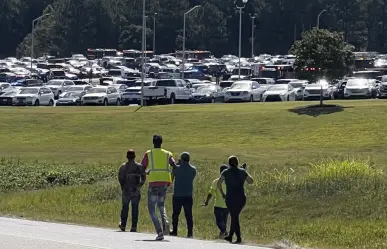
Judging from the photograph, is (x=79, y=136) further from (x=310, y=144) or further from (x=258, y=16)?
(x=258, y=16)

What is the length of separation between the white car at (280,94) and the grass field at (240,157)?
6.33 m

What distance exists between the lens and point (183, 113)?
54.6 metres

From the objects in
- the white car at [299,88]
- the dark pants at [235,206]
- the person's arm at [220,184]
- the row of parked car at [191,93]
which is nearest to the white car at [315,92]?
the row of parked car at [191,93]

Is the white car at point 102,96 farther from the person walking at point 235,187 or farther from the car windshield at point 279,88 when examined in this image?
the person walking at point 235,187

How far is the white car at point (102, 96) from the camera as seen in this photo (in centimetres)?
6725

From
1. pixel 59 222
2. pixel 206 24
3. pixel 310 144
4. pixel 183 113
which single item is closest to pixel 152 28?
pixel 206 24

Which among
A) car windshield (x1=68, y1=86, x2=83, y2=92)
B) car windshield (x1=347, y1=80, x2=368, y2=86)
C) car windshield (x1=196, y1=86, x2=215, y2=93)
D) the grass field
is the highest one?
car windshield (x1=347, y1=80, x2=368, y2=86)

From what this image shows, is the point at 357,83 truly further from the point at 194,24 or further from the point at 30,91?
the point at 194,24

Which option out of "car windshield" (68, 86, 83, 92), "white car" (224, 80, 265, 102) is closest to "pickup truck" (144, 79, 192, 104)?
"white car" (224, 80, 265, 102)

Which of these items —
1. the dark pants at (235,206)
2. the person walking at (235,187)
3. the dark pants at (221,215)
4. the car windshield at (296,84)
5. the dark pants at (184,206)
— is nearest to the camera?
the person walking at (235,187)

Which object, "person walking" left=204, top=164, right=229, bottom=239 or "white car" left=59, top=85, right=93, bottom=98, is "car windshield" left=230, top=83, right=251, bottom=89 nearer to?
"white car" left=59, top=85, right=93, bottom=98

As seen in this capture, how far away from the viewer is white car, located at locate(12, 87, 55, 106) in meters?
67.2

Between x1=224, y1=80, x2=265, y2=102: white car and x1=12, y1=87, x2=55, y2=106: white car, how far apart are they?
39.6ft

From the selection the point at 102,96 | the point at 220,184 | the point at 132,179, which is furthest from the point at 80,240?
the point at 102,96
